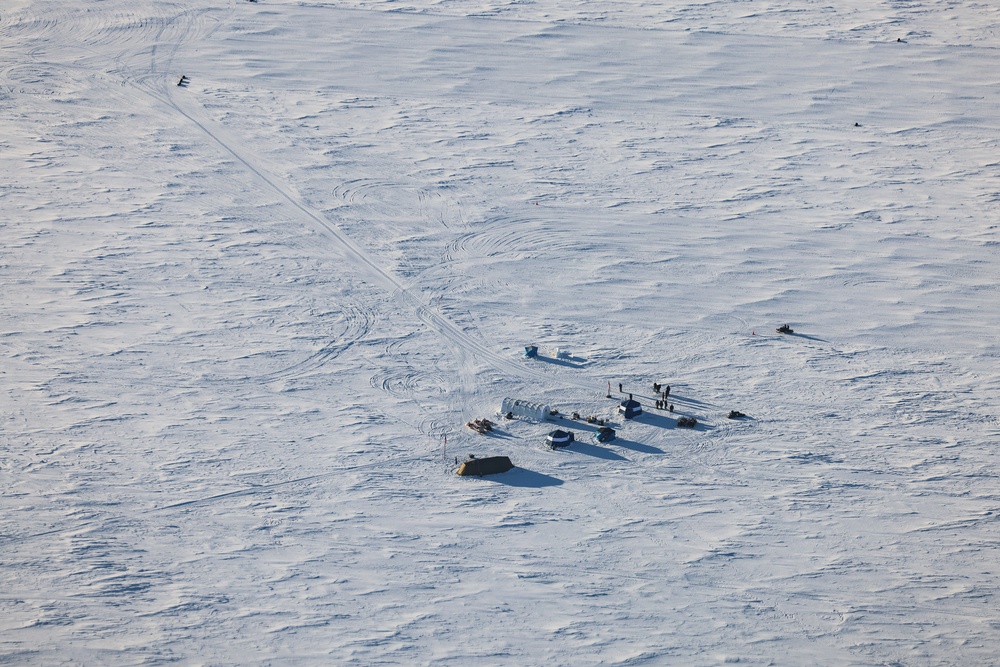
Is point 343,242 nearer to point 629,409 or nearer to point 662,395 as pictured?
point 629,409

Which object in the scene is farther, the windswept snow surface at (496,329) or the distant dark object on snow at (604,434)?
the distant dark object on snow at (604,434)

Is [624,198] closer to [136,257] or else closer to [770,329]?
[770,329]

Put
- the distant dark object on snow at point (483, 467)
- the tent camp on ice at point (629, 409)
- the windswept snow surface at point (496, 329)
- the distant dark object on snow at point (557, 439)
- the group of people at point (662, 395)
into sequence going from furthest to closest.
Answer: the group of people at point (662, 395) < the tent camp on ice at point (629, 409) < the distant dark object on snow at point (557, 439) < the distant dark object on snow at point (483, 467) < the windswept snow surface at point (496, 329)

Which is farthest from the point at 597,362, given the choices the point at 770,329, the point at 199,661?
the point at 199,661

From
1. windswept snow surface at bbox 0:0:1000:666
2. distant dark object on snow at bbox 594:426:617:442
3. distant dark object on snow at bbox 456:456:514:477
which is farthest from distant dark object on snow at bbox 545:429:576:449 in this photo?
distant dark object on snow at bbox 456:456:514:477

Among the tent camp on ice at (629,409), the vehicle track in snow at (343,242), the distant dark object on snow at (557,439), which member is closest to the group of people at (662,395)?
the tent camp on ice at (629,409)

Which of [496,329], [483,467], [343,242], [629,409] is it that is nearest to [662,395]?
[629,409]

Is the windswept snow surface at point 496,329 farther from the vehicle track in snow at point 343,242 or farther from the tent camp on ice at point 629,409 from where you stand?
the tent camp on ice at point 629,409

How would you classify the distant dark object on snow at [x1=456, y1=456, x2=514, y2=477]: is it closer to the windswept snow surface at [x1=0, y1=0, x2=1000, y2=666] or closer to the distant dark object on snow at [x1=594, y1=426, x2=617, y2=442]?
the windswept snow surface at [x1=0, y1=0, x2=1000, y2=666]

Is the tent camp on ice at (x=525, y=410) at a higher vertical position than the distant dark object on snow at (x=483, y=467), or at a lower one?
higher
